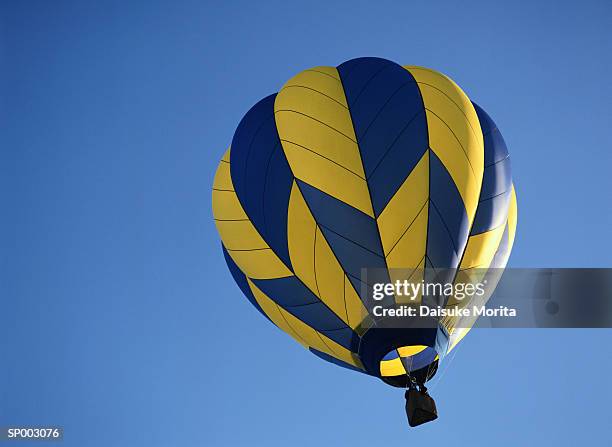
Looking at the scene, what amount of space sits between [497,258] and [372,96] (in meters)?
1.88

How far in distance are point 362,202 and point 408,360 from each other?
1.37 m

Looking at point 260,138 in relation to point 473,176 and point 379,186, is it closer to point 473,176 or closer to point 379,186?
point 379,186

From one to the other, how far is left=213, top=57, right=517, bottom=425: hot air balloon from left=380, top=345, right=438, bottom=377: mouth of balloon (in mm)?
12

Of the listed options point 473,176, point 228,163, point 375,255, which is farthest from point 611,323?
point 228,163

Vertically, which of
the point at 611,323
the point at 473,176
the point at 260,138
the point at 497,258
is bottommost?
the point at 611,323

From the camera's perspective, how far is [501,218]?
7289 mm

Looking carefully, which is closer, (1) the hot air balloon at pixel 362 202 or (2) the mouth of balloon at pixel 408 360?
(1) the hot air balloon at pixel 362 202

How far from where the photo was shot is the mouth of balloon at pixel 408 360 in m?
6.67

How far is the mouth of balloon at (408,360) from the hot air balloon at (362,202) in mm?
12

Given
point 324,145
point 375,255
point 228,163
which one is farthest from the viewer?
point 228,163

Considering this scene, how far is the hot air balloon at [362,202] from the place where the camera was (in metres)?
6.51

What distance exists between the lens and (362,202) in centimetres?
660

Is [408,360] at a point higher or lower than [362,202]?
lower

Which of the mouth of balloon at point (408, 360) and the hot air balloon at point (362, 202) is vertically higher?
the hot air balloon at point (362, 202)
